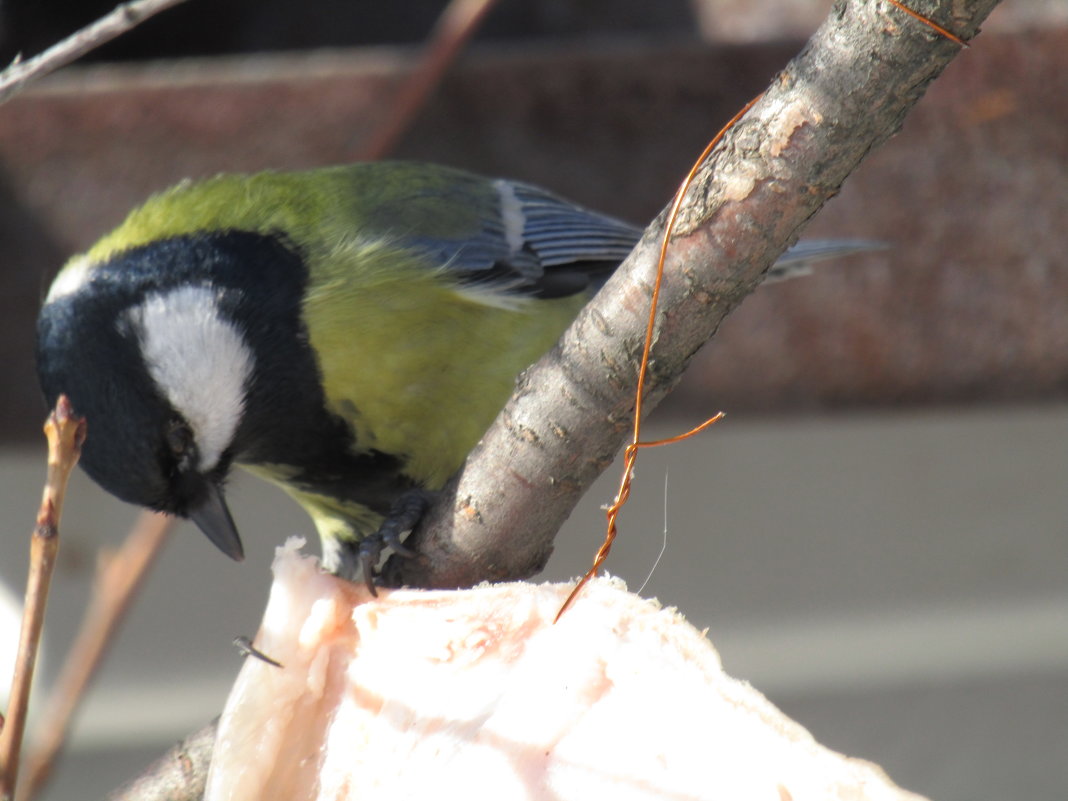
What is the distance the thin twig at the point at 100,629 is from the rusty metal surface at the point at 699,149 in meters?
0.20

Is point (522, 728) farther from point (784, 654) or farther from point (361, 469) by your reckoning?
point (784, 654)

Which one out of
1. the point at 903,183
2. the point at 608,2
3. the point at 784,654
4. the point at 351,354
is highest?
the point at 608,2

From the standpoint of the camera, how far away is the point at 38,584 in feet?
1.38

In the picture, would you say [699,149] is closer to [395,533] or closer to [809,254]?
[809,254]

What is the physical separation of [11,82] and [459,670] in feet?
1.33

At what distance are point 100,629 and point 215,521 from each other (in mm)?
258

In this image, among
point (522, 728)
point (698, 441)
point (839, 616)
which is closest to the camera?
point (522, 728)

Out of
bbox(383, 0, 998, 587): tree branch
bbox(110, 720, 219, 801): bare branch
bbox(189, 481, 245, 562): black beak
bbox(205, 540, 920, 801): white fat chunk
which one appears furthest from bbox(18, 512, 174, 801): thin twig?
bbox(383, 0, 998, 587): tree branch

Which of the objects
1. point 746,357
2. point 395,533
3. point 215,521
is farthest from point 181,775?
point 746,357

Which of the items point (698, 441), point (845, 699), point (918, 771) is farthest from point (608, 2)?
point (918, 771)

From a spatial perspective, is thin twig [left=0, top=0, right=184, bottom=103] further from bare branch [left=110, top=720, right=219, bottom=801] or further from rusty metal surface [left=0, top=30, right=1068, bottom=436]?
rusty metal surface [left=0, top=30, right=1068, bottom=436]

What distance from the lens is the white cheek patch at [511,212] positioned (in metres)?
1.33

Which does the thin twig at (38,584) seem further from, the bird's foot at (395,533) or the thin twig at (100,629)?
the thin twig at (100,629)

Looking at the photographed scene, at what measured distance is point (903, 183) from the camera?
1.30 meters
